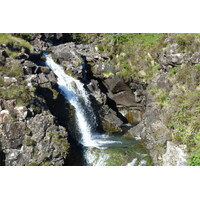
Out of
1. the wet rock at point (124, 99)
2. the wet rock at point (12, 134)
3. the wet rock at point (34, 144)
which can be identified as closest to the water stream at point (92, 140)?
the wet rock at point (34, 144)

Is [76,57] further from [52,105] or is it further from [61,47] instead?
[52,105]

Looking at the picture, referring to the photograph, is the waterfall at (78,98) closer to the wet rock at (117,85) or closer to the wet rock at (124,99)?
the wet rock at (117,85)

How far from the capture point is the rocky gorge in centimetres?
1166

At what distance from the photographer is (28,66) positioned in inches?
603

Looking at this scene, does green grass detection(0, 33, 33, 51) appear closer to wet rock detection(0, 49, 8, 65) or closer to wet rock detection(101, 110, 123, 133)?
wet rock detection(0, 49, 8, 65)

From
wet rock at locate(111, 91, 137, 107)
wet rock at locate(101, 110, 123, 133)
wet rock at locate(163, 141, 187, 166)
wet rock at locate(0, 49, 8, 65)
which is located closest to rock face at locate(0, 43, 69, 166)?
wet rock at locate(0, 49, 8, 65)

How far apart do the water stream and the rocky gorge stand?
32cm

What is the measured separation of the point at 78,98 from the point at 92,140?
3.52 meters

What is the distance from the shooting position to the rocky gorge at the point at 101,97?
1166 cm

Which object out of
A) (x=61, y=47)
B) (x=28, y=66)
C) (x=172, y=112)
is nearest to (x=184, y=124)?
(x=172, y=112)

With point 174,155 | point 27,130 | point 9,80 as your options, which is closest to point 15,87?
point 9,80

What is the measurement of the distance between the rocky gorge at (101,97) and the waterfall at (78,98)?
50 centimetres

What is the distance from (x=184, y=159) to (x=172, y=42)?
996cm

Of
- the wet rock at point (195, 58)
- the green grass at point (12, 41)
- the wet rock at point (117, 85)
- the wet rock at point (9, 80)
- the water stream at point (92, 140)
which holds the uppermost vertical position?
the green grass at point (12, 41)
